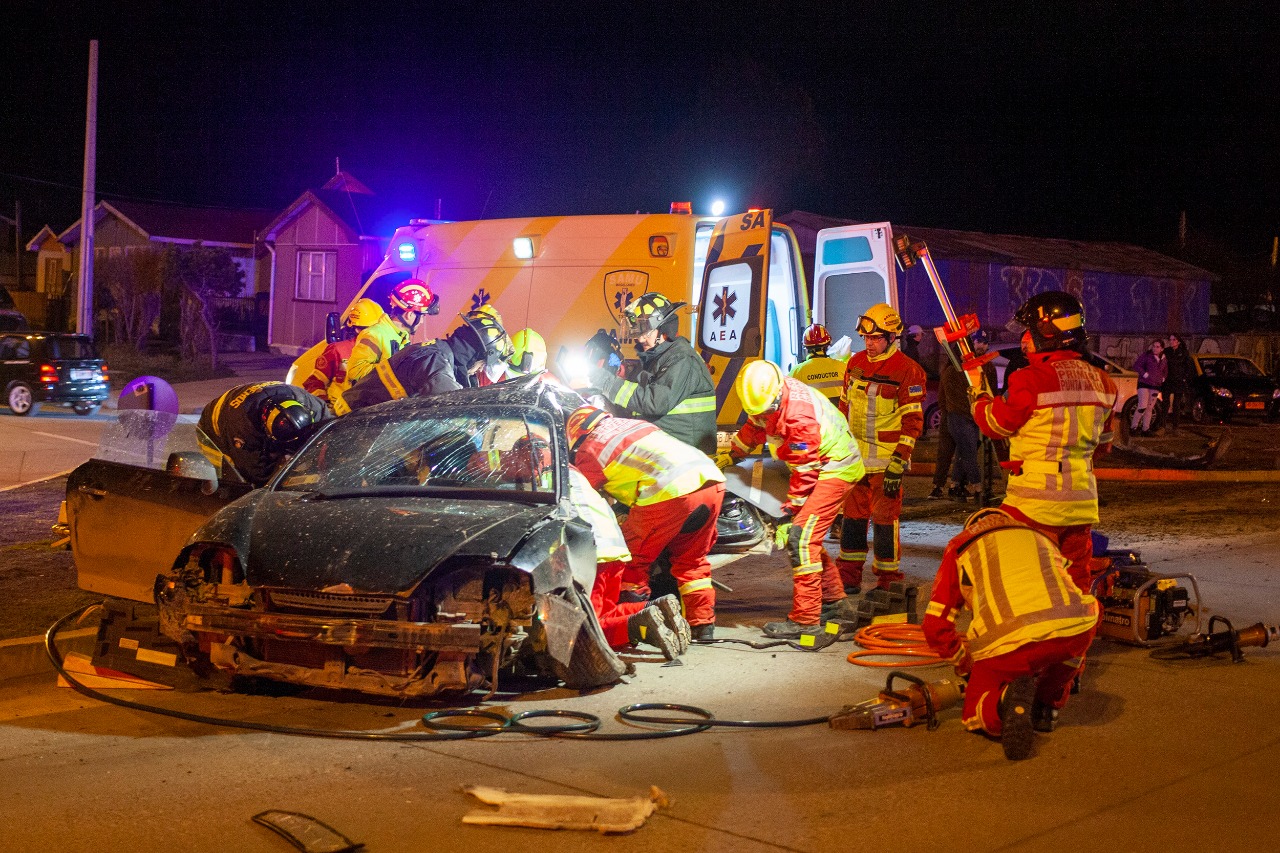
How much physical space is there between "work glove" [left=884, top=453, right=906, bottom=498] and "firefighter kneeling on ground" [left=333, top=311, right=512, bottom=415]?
2.85 meters

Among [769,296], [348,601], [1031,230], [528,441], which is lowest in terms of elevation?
[348,601]

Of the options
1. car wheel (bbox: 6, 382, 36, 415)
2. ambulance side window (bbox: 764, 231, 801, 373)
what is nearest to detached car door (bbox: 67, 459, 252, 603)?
ambulance side window (bbox: 764, 231, 801, 373)

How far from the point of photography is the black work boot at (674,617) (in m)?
6.57

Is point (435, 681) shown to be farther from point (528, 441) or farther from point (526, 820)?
point (528, 441)

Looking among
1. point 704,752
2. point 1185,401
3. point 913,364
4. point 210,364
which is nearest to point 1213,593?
point 913,364

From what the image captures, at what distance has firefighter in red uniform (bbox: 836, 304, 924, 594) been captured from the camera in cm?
804

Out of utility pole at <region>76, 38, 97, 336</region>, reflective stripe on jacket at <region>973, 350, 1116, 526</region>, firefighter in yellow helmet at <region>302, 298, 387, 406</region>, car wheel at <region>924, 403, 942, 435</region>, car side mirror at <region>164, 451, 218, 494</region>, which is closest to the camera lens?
reflective stripe on jacket at <region>973, 350, 1116, 526</region>

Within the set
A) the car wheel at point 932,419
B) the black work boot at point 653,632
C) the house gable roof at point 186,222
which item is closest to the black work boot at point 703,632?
the black work boot at point 653,632

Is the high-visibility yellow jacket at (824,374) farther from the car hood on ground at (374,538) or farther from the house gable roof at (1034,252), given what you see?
the house gable roof at (1034,252)

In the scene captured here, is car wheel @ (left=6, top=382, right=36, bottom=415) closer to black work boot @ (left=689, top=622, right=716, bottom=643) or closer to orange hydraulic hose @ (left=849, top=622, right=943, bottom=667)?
black work boot @ (left=689, top=622, right=716, bottom=643)

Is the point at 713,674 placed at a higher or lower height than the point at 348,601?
lower

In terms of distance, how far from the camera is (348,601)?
5195 millimetres

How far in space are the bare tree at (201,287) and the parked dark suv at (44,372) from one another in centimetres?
976

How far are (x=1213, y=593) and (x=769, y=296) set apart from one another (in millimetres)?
3753
